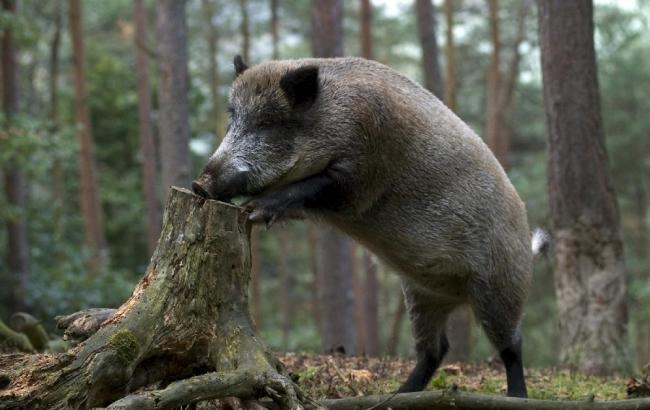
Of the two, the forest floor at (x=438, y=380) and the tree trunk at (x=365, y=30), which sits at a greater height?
the tree trunk at (x=365, y=30)

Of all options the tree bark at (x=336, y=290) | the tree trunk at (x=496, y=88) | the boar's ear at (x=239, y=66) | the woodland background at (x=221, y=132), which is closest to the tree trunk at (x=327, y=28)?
the woodland background at (x=221, y=132)

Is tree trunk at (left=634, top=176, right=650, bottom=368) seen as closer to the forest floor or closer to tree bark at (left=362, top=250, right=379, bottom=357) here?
tree bark at (left=362, top=250, right=379, bottom=357)

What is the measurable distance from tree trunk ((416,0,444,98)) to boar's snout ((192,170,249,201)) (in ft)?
25.4

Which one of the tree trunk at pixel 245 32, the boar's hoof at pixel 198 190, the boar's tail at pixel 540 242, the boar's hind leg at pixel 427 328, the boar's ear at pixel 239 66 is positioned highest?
the tree trunk at pixel 245 32

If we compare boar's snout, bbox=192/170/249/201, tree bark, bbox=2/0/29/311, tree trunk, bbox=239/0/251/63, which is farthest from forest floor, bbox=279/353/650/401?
tree trunk, bbox=239/0/251/63

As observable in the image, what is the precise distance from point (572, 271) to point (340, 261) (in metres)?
4.55

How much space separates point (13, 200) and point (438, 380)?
11.1 meters

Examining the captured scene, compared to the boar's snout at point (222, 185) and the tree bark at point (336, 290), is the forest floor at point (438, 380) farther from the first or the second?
the tree bark at point (336, 290)

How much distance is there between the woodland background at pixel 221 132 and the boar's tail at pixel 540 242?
59.5 inches

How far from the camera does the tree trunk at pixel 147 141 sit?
1516cm

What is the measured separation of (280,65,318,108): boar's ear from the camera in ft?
15.5

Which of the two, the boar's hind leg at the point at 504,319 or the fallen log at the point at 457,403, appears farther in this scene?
the boar's hind leg at the point at 504,319

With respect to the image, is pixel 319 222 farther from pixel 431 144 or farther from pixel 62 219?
pixel 62 219

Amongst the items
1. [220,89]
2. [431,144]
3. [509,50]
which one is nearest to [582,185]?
[431,144]
